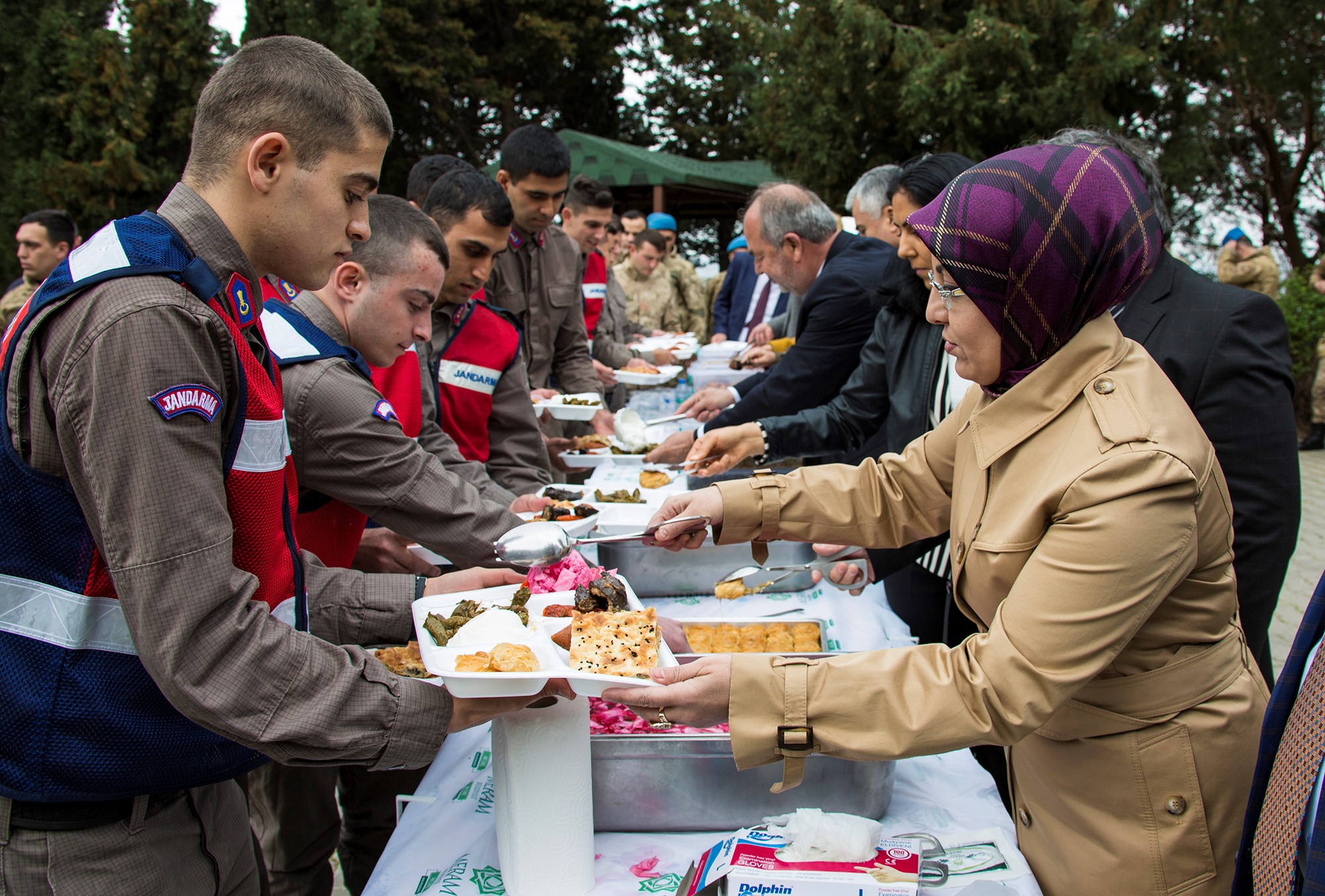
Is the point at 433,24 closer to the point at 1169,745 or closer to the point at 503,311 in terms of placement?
the point at 503,311

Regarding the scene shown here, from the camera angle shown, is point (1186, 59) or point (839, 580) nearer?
point (839, 580)

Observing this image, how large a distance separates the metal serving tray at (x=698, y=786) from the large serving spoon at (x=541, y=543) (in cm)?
50

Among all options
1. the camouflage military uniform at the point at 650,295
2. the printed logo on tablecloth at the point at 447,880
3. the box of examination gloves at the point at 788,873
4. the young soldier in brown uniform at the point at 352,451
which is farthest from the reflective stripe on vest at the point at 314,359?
the camouflage military uniform at the point at 650,295

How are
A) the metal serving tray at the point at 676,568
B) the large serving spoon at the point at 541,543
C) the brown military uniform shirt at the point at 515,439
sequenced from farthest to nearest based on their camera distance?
the brown military uniform shirt at the point at 515,439
the metal serving tray at the point at 676,568
the large serving spoon at the point at 541,543

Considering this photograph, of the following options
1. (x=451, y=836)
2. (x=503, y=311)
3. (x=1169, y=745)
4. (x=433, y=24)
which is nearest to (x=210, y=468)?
(x=451, y=836)

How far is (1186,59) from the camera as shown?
13391 mm

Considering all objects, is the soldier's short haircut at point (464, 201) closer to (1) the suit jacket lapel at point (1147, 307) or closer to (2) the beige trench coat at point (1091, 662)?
A: (1) the suit jacket lapel at point (1147, 307)

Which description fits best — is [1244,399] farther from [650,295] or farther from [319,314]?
[650,295]

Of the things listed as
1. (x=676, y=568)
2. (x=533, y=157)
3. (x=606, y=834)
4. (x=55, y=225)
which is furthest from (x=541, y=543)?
(x=55, y=225)

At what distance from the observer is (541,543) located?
76.7 inches

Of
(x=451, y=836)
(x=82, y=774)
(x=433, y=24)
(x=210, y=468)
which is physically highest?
(x=433, y=24)

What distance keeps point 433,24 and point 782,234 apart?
17054 mm

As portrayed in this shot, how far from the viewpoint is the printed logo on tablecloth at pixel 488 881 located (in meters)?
1.41

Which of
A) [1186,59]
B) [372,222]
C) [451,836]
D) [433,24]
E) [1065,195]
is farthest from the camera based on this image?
[433,24]
